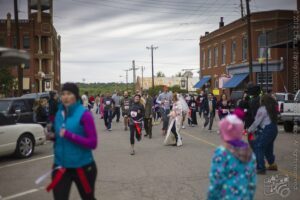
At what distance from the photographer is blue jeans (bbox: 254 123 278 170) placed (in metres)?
9.12

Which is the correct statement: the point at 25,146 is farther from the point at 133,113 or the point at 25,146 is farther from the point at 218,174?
the point at 218,174

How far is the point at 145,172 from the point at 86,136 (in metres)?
5.13

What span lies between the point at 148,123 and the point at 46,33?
153ft

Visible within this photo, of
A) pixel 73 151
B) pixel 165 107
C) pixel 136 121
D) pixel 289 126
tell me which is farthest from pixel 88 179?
pixel 289 126

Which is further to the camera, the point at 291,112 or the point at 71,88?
the point at 291,112

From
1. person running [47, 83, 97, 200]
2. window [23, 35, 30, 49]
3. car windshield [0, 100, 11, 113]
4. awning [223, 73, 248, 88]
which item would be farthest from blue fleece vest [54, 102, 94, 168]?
window [23, 35, 30, 49]

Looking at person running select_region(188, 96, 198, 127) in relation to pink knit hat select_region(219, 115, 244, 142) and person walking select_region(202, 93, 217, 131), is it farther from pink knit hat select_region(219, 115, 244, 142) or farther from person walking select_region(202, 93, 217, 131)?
pink knit hat select_region(219, 115, 244, 142)

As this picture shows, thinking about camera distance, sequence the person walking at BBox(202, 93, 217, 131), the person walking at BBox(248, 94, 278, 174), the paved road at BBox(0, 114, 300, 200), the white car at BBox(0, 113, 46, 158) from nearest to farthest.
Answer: the paved road at BBox(0, 114, 300, 200)
the person walking at BBox(248, 94, 278, 174)
the white car at BBox(0, 113, 46, 158)
the person walking at BBox(202, 93, 217, 131)

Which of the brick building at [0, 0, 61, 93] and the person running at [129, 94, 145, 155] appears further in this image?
the brick building at [0, 0, 61, 93]

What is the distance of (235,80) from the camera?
44000 mm

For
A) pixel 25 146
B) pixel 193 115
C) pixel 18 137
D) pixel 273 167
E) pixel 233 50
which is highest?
pixel 233 50

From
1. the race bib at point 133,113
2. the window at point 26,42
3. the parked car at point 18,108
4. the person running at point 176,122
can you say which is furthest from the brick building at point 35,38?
the race bib at point 133,113

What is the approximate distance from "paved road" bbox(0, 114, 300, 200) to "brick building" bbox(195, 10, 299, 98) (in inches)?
826

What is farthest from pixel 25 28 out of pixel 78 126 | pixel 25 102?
pixel 78 126
